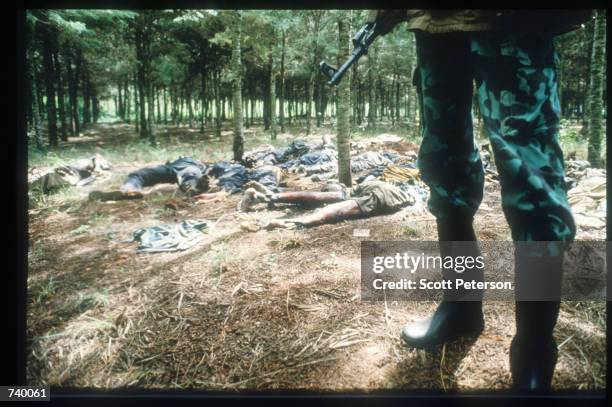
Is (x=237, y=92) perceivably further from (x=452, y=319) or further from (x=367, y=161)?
(x=452, y=319)

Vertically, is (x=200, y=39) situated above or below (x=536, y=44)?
above

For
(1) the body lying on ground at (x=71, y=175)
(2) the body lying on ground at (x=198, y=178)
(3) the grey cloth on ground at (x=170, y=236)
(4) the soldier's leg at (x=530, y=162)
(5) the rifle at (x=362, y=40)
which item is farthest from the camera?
(2) the body lying on ground at (x=198, y=178)

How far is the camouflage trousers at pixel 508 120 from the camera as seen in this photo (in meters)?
1.09

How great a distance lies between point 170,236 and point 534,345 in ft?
7.39

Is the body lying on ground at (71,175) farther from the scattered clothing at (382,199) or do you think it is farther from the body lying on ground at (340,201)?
the scattered clothing at (382,199)

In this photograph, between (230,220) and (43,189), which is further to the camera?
(230,220)

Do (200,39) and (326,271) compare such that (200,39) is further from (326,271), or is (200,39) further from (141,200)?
(326,271)

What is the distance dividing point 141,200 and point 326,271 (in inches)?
85.1

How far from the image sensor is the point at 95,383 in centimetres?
176

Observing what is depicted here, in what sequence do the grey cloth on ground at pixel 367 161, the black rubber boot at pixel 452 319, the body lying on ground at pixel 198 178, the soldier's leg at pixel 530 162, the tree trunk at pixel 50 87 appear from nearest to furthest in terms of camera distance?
the soldier's leg at pixel 530 162 < the black rubber boot at pixel 452 319 < the body lying on ground at pixel 198 178 < the grey cloth on ground at pixel 367 161 < the tree trunk at pixel 50 87

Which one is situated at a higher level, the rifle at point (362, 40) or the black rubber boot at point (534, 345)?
the rifle at point (362, 40)

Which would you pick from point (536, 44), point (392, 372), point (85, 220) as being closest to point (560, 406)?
point (392, 372)

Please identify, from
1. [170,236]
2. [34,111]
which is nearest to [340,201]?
[170,236]

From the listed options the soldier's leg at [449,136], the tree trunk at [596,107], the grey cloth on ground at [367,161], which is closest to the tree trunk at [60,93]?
the grey cloth on ground at [367,161]
